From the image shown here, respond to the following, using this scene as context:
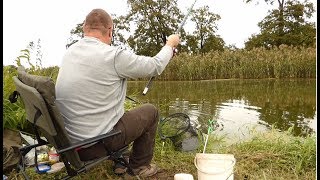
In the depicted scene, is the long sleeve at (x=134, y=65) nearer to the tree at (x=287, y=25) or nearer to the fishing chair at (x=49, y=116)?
the fishing chair at (x=49, y=116)

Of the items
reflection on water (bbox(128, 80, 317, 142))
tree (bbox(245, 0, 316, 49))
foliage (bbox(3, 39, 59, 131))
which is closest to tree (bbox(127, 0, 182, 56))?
tree (bbox(245, 0, 316, 49))

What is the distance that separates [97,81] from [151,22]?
36.3m

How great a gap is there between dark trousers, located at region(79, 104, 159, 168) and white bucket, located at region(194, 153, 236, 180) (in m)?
0.41

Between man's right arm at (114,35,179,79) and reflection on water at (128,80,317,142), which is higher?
man's right arm at (114,35,179,79)

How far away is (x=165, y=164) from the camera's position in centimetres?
361

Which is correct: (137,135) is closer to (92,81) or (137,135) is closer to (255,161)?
(92,81)

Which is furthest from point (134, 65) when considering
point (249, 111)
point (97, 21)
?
point (249, 111)

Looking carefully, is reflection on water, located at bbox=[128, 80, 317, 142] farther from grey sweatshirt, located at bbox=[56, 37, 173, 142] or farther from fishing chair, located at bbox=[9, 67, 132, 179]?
fishing chair, located at bbox=[9, 67, 132, 179]

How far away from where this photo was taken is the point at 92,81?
8.90 feet

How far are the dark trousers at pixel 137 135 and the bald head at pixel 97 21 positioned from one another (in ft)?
2.12

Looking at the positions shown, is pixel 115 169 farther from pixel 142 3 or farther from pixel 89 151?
pixel 142 3

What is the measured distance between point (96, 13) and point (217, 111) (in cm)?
561

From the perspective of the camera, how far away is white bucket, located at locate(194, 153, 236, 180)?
2.96 m

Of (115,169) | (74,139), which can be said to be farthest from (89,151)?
(115,169)
